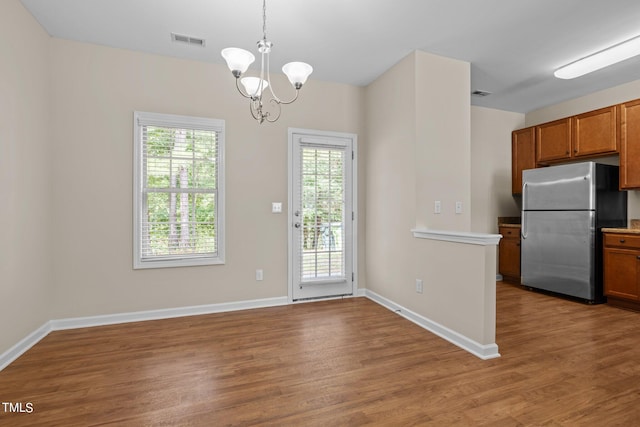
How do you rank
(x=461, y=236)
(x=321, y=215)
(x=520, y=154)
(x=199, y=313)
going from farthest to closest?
1. (x=520, y=154)
2. (x=321, y=215)
3. (x=199, y=313)
4. (x=461, y=236)

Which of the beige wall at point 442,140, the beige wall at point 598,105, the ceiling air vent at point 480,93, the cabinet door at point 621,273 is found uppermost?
the ceiling air vent at point 480,93

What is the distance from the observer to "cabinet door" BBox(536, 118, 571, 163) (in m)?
4.53

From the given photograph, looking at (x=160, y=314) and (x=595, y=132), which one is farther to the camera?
(x=595, y=132)

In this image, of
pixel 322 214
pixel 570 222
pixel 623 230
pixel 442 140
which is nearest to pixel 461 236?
pixel 442 140

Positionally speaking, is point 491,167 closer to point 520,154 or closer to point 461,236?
point 520,154

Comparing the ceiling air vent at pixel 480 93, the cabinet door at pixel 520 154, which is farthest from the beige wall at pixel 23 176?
the cabinet door at pixel 520 154

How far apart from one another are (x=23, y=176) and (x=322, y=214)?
2860 millimetres

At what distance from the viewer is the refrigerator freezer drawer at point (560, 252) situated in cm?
395

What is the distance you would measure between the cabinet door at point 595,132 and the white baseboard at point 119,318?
4481mm

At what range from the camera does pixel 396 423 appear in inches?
68.3

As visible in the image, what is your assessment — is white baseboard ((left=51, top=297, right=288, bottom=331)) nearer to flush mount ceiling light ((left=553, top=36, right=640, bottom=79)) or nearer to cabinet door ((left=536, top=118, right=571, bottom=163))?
flush mount ceiling light ((left=553, top=36, right=640, bottom=79))

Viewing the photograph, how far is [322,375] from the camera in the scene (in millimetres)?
2229

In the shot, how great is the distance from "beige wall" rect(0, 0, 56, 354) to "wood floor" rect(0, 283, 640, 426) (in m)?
0.39

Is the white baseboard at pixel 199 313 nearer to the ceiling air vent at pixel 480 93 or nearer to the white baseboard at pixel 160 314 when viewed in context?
the white baseboard at pixel 160 314
